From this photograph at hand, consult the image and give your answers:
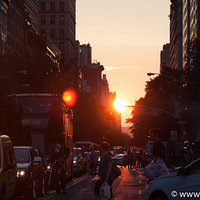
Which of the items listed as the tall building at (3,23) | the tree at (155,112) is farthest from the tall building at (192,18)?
the tall building at (3,23)

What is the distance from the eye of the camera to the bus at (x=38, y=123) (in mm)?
26422

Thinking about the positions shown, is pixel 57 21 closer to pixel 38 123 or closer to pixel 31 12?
pixel 31 12

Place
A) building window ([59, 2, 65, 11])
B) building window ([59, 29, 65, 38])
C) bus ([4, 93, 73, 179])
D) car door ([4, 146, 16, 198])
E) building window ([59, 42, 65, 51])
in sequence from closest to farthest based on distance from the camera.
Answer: car door ([4, 146, 16, 198]) → bus ([4, 93, 73, 179]) → building window ([59, 42, 65, 51]) → building window ([59, 29, 65, 38]) → building window ([59, 2, 65, 11])

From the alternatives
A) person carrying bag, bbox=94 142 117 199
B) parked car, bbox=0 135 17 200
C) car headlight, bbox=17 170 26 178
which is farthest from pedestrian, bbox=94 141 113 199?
car headlight, bbox=17 170 26 178

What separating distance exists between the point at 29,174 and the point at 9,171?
14.2ft

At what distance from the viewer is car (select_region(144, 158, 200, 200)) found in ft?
→ 34.0

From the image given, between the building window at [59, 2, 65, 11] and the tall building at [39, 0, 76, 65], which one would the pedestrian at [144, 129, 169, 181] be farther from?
the building window at [59, 2, 65, 11]

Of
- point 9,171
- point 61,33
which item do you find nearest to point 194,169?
point 9,171

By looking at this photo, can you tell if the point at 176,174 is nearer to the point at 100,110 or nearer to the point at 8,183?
the point at 8,183

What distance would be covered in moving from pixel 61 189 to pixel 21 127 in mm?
4050

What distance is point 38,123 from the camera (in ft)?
86.7

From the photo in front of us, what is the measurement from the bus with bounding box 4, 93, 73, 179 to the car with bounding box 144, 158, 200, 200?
1539 centimetres

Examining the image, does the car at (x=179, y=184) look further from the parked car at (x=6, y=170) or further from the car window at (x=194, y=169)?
the parked car at (x=6, y=170)

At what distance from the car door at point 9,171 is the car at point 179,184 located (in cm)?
437
